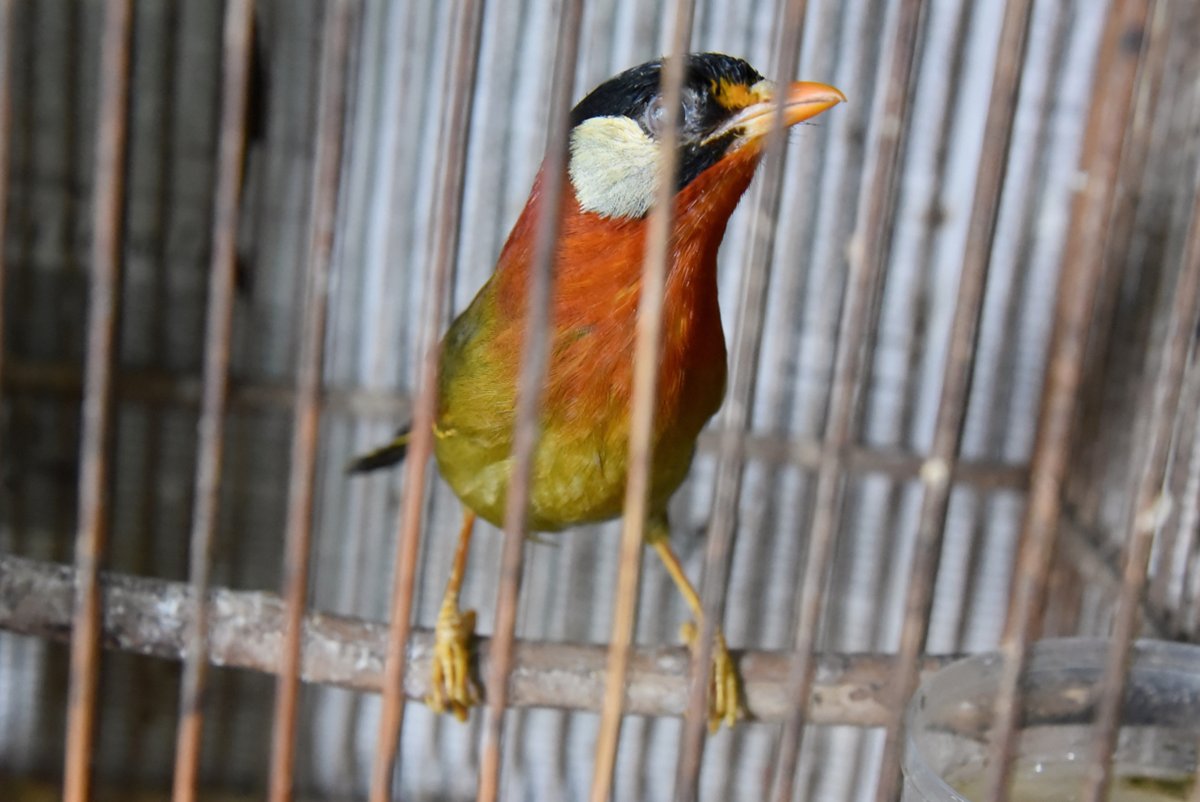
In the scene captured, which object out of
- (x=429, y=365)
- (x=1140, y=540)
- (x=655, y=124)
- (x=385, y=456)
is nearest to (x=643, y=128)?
(x=655, y=124)

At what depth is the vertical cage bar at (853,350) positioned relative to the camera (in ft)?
1.68

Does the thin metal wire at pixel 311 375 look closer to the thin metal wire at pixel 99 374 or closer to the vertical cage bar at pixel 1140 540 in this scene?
the thin metal wire at pixel 99 374

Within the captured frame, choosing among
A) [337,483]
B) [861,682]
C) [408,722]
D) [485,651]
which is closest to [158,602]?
[485,651]

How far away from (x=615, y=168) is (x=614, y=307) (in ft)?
0.46

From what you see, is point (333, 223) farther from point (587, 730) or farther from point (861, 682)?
point (587, 730)

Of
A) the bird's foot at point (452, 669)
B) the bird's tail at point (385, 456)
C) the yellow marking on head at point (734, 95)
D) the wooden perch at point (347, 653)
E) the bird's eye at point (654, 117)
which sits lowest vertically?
the bird's foot at point (452, 669)

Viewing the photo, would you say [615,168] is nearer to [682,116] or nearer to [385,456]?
[682,116]

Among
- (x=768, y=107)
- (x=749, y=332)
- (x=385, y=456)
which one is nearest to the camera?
(x=749, y=332)

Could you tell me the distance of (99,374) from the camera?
59cm

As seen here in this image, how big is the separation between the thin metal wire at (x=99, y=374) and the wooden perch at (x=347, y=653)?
0.15 metres

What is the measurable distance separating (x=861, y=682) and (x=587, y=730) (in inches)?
41.3

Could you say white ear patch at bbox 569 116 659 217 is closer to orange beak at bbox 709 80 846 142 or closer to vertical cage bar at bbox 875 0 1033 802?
orange beak at bbox 709 80 846 142

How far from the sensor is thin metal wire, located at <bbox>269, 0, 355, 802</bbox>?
537 mm

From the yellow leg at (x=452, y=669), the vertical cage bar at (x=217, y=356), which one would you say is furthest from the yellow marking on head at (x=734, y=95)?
the yellow leg at (x=452, y=669)
